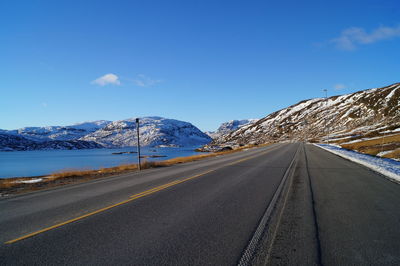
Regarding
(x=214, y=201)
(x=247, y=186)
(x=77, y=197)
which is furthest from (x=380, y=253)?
(x=77, y=197)

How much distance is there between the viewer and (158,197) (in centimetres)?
809

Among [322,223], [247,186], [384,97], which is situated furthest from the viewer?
[384,97]

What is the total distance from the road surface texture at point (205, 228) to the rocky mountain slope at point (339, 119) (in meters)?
80.7

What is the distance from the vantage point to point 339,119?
135375mm

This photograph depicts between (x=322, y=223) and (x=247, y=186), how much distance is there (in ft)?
14.8

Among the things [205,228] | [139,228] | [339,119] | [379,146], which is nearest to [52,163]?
[139,228]

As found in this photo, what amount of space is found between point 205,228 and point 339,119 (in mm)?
153116

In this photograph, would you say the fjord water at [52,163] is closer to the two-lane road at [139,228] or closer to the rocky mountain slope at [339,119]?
the two-lane road at [139,228]

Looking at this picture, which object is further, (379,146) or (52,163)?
(52,163)

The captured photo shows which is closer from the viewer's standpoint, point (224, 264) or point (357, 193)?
point (224, 264)

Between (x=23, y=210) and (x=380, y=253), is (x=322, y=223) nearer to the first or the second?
(x=380, y=253)

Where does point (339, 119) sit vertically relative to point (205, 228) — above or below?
above

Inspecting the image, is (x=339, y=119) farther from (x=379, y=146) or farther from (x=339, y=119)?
(x=379, y=146)

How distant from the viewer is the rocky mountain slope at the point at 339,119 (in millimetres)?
103381
